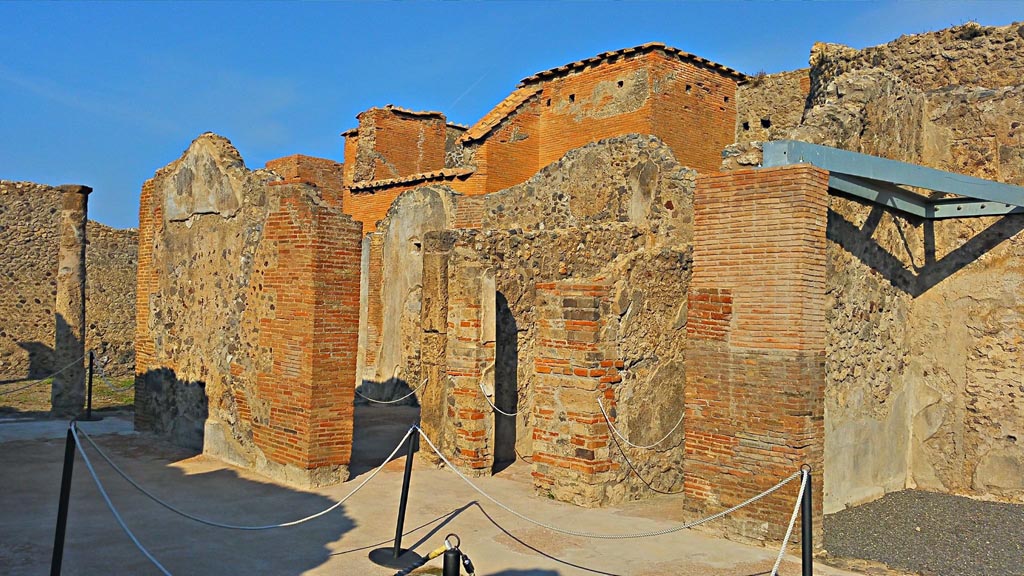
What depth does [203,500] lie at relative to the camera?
289 inches

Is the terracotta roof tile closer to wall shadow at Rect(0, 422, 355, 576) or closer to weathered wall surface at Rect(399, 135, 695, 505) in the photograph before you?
weathered wall surface at Rect(399, 135, 695, 505)

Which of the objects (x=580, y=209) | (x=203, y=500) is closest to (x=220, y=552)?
(x=203, y=500)

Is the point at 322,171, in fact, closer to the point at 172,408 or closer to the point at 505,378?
the point at 172,408

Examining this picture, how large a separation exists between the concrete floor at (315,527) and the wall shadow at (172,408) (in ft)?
1.47

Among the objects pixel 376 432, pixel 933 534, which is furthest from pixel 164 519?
pixel 933 534

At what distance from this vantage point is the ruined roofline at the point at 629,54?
1568 cm

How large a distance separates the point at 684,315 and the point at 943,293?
2.85 metres

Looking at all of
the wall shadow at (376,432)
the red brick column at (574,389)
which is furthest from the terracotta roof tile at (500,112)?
the red brick column at (574,389)

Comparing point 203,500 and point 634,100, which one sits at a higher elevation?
point 634,100

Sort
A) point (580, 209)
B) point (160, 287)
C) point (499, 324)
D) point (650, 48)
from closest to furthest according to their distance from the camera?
point (499, 324) → point (160, 287) → point (580, 209) → point (650, 48)

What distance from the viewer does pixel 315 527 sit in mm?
6520

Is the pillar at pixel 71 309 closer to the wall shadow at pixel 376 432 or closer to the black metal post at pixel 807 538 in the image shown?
the wall shadow at pixel 376 432

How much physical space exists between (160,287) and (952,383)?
30.5ft

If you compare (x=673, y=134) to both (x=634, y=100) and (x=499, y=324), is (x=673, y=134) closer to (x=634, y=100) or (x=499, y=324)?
(x=634, y=100)
